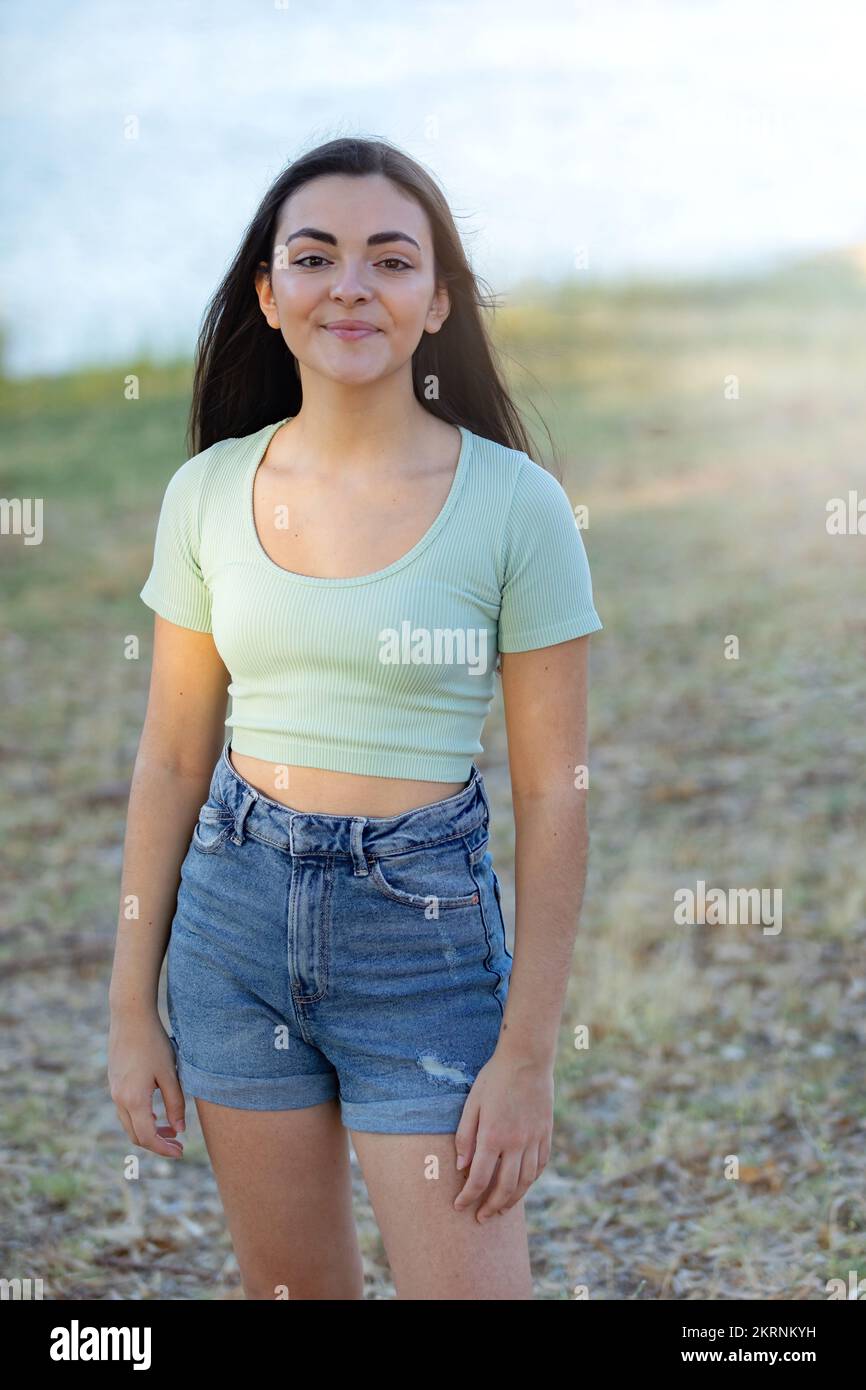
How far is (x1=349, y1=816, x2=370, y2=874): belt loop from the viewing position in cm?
171

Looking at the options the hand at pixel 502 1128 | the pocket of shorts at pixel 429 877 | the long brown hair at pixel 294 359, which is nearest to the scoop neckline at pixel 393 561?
the long brown hair at pixel 294 359

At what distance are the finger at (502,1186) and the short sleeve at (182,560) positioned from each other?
79 centimetres

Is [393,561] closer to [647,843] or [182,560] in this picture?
[182,560]

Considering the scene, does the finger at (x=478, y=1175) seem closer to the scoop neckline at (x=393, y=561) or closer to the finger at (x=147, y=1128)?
the finger at (x=147, y=1128)

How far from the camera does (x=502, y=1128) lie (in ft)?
5.67

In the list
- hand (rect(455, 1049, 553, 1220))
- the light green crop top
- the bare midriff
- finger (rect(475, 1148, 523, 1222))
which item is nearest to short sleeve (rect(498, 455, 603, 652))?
the light green crop top

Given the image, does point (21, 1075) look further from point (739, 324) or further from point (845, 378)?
point (739, 324)

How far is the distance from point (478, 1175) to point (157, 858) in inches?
23.8

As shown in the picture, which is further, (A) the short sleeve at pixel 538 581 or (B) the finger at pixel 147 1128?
(B) the finger at pixel 147 1128

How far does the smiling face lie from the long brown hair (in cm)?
4

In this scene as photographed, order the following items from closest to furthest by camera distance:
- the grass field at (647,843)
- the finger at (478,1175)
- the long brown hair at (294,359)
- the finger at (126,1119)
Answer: the finger at (478,1175)
the long brown hair at (294,359)
the finger at (126,1119)
the grass field at (647,843)

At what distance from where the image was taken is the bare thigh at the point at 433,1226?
1729 mm

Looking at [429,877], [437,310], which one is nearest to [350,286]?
[437,310]
